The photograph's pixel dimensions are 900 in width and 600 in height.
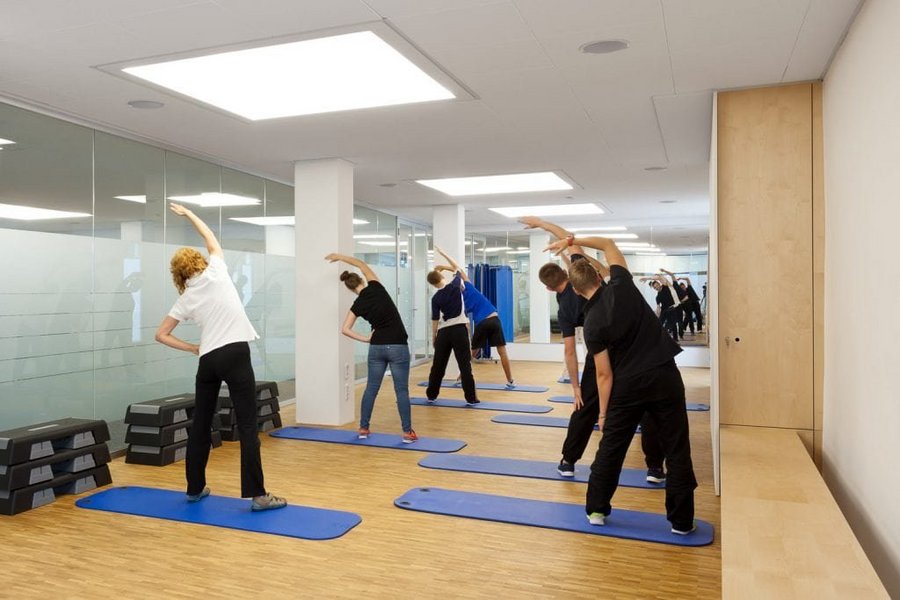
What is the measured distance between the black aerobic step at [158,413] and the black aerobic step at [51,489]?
1.78 feet

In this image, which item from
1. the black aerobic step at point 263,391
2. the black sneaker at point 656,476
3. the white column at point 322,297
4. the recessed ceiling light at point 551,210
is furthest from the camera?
the recessed ceiling light at point 551,210

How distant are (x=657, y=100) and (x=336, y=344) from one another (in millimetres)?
3387

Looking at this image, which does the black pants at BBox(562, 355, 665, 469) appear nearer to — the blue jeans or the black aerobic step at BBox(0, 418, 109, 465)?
the blue jeans

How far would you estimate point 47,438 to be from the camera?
3848 mm

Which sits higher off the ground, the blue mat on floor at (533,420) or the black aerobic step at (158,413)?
the black aerobic step at (158,413)

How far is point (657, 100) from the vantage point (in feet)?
14.4

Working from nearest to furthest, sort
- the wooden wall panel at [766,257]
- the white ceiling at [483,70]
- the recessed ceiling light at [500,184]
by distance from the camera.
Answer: the white ceiling at [483,70] → the wooden wall panel at [766,257] → the recessed ceiling light at [500,184]

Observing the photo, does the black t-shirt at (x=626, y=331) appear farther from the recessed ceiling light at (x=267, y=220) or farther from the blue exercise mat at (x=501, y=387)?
the blue exercise mat at (x=501, y=387)

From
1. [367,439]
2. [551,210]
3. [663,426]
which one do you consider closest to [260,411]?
[367,439]

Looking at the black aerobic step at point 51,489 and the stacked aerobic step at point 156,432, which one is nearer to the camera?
the black aerobic step at point 51,489

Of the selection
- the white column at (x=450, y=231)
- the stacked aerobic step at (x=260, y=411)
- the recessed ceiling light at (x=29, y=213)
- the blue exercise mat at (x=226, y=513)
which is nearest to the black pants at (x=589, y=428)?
the blue exercise mat at (x=226, y=513)

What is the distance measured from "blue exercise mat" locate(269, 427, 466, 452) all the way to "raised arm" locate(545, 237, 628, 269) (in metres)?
2.10

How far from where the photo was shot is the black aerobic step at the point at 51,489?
364cm

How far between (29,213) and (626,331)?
12.8 ft
